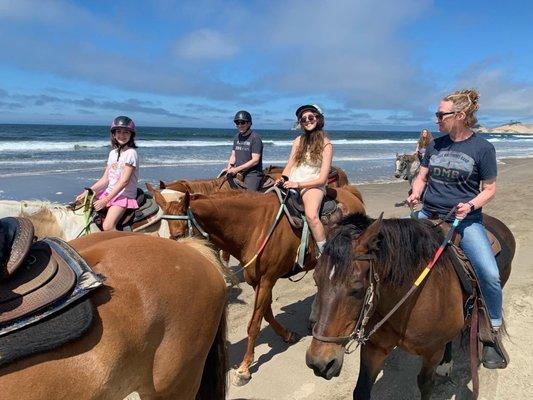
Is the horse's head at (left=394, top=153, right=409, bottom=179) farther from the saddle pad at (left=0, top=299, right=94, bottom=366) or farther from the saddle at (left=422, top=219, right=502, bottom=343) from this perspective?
the saddle pad at (left=0, top=299, right=94, bottom=366)

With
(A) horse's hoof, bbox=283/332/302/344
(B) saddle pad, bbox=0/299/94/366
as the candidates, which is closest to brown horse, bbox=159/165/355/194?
(A) horse's hoof, bbox=283/332/302/344

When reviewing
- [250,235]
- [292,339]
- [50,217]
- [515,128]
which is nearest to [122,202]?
[50,217]

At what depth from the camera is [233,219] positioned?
13.6ft

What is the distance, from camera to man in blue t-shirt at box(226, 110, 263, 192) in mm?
7105

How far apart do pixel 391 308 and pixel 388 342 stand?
354 mm

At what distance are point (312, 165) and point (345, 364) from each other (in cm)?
202

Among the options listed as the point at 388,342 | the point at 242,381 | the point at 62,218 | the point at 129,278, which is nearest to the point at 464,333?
the point at 388,342

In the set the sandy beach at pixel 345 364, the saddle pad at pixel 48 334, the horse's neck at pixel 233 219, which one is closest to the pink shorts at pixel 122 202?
the horse's neck at pixel 233 219

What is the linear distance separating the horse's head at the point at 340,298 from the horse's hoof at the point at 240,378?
5.59 feet

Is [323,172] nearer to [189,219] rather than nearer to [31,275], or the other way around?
[189,219]

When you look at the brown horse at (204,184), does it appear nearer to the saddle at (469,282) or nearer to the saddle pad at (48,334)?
the saddle at (469,282)

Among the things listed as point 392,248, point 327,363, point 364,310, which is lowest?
point 327,363

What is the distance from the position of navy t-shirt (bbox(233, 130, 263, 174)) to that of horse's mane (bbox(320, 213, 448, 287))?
15.4 ft

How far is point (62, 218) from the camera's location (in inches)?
179
